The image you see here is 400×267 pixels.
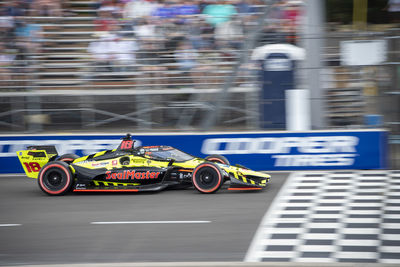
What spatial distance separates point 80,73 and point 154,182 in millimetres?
3923

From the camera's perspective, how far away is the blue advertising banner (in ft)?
36.6

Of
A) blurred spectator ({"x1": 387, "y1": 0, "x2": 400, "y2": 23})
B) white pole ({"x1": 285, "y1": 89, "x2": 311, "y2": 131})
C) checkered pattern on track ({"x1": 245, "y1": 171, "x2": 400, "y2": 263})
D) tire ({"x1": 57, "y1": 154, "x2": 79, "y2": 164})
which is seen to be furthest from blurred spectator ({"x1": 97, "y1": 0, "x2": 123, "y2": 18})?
blurred spectator ({"x1": 387, "y1": 0, "x2": 400, "y2": 23})

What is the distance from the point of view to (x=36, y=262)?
6500 mm

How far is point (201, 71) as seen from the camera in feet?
39.5

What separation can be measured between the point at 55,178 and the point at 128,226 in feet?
8.41

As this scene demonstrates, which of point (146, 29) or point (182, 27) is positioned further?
point (146, 29)

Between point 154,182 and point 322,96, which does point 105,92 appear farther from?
point 322,96

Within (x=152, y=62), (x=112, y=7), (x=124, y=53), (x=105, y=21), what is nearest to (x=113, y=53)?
(x=124, y=53)

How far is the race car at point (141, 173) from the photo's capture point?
9.56m

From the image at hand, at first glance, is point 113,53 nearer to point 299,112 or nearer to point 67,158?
point 67,158

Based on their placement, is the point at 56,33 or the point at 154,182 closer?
the point at 154,182

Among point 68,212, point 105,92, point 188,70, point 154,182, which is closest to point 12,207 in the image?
point 68,212

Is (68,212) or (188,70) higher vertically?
(188,70)

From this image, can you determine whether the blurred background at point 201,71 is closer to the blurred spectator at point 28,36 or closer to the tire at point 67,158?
the blurred spectator at point 28,36
